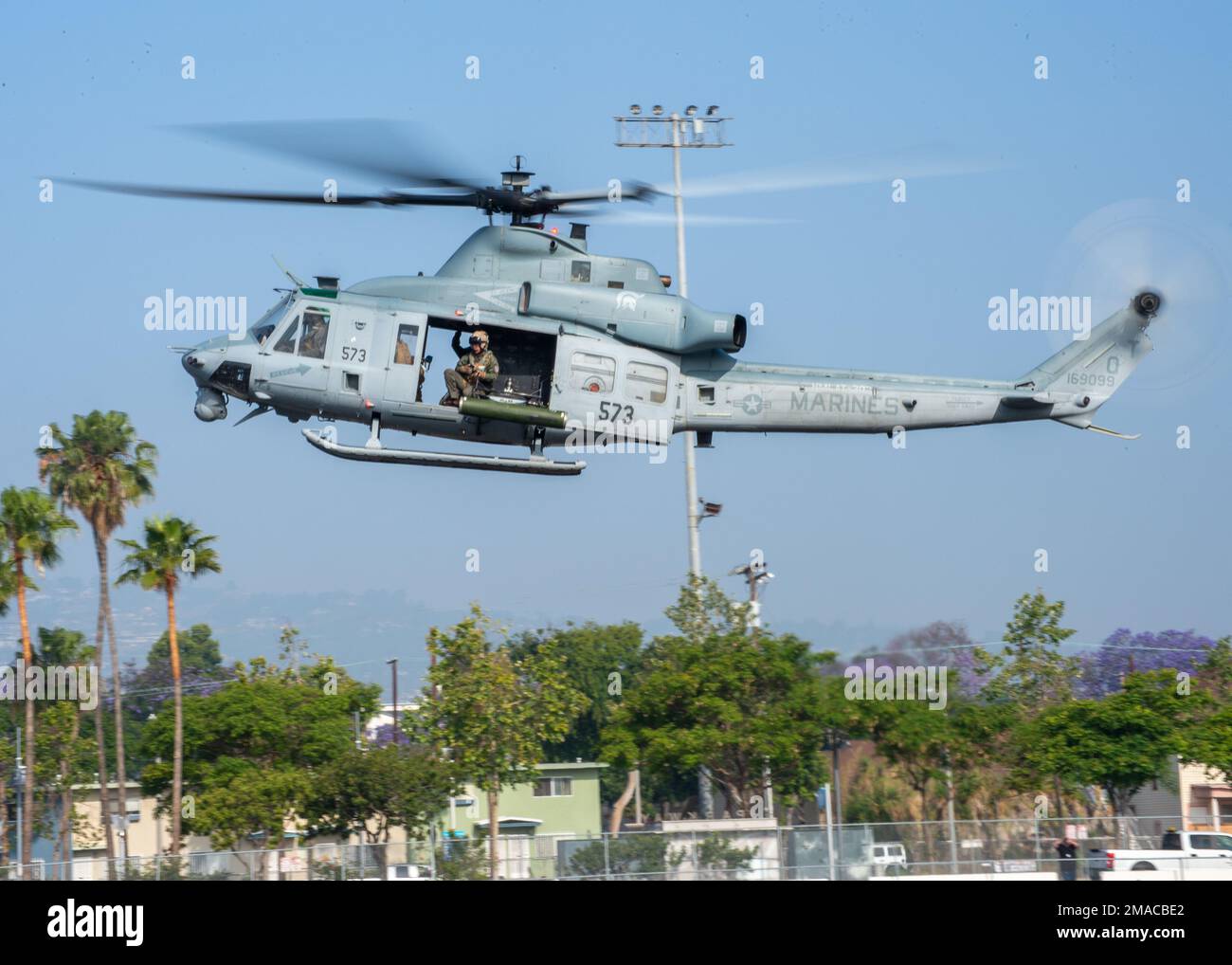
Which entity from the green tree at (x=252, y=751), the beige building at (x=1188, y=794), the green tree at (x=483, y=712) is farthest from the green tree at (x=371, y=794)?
the beige building at (x=1188, y=794)

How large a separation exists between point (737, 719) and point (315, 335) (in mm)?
25026

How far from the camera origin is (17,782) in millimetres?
58500

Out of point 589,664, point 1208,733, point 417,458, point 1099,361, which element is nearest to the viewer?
point 417,458

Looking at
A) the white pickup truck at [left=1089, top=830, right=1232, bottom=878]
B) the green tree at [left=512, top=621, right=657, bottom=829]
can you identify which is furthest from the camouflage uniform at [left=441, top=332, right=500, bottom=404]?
the green tree at [left=512, top=621, right=657, bottom=829]

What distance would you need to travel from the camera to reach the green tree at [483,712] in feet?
163

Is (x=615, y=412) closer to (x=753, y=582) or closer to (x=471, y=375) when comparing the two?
(x=471, y=375)

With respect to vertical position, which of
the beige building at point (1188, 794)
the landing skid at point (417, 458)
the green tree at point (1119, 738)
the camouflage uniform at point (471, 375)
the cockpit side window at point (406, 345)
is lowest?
the beige building at point (1188, 794)

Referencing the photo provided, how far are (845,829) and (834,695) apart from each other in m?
19.9

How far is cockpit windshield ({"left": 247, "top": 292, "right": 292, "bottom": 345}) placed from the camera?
2552 cm

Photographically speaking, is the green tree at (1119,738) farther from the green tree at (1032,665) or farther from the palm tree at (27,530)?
the palm tree at (27,530)

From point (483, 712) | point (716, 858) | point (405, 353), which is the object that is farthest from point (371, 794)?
point (405, 353)

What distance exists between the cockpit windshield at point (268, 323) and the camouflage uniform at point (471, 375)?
2.99 metres

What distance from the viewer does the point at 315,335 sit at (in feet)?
82.7
